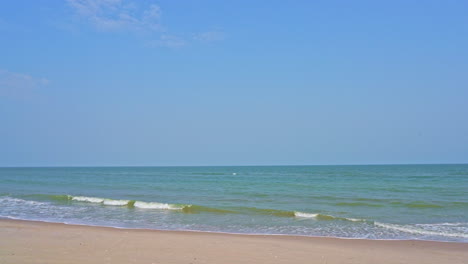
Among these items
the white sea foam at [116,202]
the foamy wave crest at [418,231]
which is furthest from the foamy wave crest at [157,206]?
the foamy wave crest at [418,231]

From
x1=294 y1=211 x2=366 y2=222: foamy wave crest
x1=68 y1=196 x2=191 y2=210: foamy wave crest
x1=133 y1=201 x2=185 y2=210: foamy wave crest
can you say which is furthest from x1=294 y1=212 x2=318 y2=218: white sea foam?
x1=133 y1=201 x2=185 y2=210: foamy wave crest

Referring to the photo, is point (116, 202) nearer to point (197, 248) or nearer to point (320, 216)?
point (320, 216)

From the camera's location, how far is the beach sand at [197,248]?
333 inches

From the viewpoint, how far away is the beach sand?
27.8 ft

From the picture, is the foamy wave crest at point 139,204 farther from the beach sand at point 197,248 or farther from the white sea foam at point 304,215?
the beach sand at point 197,248

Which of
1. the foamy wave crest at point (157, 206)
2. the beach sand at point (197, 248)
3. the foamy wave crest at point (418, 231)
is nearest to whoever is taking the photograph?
the beach sand at point (197, 248)

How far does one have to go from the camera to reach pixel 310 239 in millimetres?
11695

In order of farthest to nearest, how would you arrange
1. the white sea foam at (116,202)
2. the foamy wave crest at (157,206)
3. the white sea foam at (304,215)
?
the white sea foam at (116,202) < the foamy wave crest at (157,206) < the white sea foam at (304,215)

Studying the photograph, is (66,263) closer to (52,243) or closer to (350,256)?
(52,243)

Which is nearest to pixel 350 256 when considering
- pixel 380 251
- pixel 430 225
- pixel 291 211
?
pixel 380 251

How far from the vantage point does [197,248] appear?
383 inches

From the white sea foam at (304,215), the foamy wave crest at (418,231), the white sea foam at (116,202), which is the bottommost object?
the white sea foam at (116,202)

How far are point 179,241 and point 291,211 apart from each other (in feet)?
27.5

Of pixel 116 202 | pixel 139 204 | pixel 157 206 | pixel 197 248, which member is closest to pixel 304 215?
pixel 157 206
